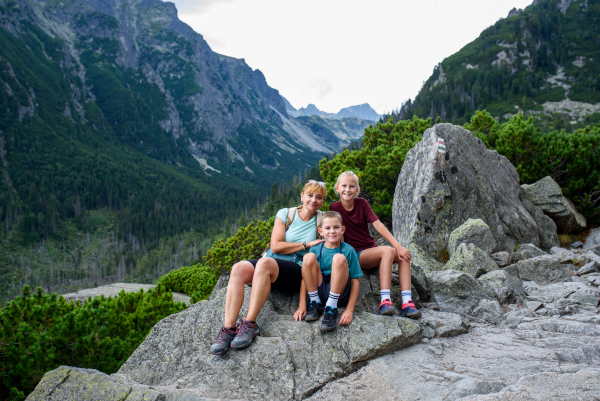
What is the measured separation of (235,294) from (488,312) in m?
4.45

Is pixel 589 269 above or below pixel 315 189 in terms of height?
below

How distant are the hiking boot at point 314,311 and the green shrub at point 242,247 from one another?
872 centimetres

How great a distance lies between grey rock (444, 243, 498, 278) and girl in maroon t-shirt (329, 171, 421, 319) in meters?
3.38

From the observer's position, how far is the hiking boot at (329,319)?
4527 millimetres

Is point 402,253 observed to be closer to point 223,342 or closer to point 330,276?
point 330,276

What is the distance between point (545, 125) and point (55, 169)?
19099cm

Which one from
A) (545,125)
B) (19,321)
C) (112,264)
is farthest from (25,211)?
(545,125)

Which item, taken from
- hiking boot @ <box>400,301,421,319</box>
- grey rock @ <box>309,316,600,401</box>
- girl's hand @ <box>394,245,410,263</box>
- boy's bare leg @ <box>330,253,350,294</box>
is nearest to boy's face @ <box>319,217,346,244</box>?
boy's bare leg @ <box>330,253,350,294</box>

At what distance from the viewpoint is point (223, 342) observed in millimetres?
4352

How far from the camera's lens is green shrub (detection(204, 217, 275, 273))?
45.3 ft

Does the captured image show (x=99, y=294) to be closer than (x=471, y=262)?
→ No

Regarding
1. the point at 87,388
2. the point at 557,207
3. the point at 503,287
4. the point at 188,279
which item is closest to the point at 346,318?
the point at 87,388

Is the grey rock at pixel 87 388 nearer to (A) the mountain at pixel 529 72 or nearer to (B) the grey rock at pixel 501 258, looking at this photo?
(B) the grey rock at pixel 501 258

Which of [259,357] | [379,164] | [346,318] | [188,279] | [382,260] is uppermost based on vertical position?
[379,164]
